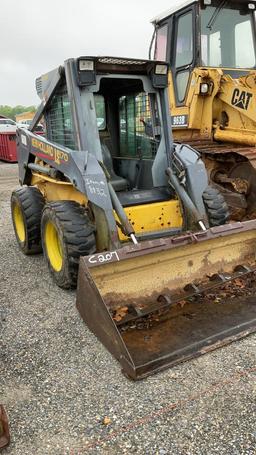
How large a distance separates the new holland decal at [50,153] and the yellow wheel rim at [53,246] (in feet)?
2.15

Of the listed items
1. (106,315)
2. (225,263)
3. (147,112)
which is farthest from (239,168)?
(106,315)

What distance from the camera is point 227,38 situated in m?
6.21

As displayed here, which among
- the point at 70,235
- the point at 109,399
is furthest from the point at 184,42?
the point at 109,399

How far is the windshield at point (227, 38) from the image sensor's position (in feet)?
19.7

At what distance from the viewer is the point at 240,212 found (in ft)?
19.0

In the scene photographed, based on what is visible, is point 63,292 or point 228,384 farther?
point 63,292

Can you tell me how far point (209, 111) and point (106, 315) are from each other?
434 centimetres

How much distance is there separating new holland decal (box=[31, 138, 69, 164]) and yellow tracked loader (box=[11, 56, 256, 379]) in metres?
0.01

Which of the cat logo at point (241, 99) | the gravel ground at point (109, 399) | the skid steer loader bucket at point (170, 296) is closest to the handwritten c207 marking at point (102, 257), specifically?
the skid steer loader bucket at point (170, 296)

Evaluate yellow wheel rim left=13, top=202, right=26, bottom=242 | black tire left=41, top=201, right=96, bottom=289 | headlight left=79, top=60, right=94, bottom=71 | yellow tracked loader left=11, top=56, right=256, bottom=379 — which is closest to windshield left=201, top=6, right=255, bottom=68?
yellow tracked loader left=11, top=56, right=256, bottom=379

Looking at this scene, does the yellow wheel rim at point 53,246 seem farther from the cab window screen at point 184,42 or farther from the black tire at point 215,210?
the cab window screen at point 184,42

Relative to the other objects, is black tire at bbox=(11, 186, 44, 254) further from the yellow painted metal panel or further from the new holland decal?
the yellow painted metal panel

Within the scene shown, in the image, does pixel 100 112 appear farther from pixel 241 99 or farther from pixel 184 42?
pixel 184 42

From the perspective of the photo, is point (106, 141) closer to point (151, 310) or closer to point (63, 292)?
point (63, 292)
